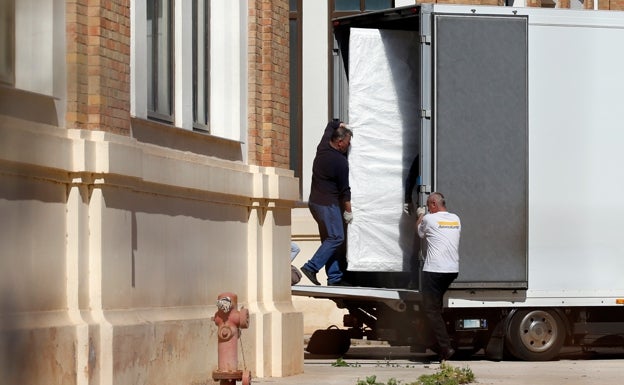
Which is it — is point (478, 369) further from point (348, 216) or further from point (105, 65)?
point (105, 65)

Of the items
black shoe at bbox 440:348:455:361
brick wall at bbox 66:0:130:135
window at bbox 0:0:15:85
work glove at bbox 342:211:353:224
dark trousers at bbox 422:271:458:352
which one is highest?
brick wall at bbox 66:0:130:135

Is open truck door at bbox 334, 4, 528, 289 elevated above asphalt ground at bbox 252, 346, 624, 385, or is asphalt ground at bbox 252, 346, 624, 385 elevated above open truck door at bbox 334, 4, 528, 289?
open truck door at bbox 334, 4, 528, 289

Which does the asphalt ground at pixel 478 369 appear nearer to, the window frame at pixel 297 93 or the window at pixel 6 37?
the window frame at pixel 297 93

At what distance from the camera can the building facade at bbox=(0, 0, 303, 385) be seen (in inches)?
303

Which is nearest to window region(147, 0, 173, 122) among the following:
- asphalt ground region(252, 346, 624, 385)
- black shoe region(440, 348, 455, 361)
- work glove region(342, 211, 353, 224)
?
asphalt ground region(252, 346, 624, 385)

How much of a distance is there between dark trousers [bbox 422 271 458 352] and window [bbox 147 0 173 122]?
12.7 ft

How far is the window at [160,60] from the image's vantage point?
9602 mm

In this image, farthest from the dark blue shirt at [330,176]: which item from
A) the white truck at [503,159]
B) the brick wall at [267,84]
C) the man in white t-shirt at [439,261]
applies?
the brick wall at [267,84]

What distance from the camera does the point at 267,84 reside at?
11719 mm

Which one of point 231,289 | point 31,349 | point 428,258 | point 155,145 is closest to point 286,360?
point 231,289

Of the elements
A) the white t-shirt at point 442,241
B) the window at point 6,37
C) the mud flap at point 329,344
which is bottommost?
the mud flap at point 329,344

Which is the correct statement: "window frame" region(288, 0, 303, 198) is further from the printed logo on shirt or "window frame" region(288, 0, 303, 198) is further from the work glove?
the printed logo on shirt

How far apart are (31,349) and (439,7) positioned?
1212 cm

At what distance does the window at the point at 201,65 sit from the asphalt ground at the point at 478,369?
7.35 ft
